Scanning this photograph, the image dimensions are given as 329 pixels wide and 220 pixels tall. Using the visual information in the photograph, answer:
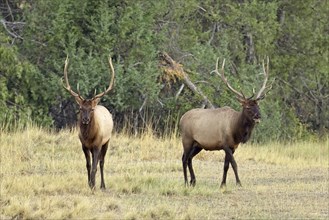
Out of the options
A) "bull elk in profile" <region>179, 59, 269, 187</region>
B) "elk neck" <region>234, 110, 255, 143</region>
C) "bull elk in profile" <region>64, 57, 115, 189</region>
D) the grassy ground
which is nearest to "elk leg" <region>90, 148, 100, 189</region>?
"bull elk in profile" <region>64, 57, 115, 189</region>

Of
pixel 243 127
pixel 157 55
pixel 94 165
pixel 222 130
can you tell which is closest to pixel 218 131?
pixel 222 130

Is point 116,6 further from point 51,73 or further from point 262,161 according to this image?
point 262,161

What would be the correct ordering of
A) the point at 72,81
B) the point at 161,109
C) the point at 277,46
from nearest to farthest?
the point at 72,81 → the point at 161,109 → the point at 277,46

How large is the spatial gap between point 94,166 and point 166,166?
13.6ft

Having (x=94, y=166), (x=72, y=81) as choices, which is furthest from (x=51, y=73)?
(x=94, y=166)

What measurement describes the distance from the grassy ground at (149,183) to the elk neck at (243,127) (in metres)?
0.87

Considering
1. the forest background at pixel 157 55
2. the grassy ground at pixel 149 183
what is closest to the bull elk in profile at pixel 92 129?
the grassy ground at pixel 149 183

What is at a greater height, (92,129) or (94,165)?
(92,129)

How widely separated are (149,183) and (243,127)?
2.06 metres

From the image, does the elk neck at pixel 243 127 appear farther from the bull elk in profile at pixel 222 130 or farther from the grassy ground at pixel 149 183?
the grassy ground at pixel 149 183

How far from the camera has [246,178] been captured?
58.0 feet

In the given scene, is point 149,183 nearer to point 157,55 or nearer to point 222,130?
point 222,130

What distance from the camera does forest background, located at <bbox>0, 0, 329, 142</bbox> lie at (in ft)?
78.4

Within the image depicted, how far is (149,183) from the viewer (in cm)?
1525
